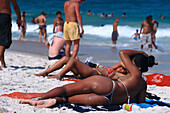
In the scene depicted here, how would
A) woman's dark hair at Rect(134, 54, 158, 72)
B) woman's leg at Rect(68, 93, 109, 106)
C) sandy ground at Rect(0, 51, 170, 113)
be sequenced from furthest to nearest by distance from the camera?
woman's dark hair at Rect(134, 54, 158, 72), woman's leg at Rect(68, 93, 109, 106), sandy ground at Rect(0, 51, 170, 113)

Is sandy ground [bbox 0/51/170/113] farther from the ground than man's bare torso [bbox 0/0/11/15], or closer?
closer

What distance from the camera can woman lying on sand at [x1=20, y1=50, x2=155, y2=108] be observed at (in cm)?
326

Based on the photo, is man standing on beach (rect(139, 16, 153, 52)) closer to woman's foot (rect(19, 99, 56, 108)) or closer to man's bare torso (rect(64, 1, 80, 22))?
man's bare torso (rect(64, 1, 80, 22))

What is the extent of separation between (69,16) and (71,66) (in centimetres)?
215

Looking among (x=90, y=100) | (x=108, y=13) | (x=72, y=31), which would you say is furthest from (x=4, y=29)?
(x=108, y=13)

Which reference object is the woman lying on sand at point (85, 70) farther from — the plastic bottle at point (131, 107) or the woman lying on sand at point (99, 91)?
the plastic bottle at point (131, 107)

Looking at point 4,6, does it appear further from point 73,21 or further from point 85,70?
point 85,70

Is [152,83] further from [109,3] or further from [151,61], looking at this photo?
[109,3]

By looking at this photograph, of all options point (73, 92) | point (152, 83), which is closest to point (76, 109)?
point (73, 92)

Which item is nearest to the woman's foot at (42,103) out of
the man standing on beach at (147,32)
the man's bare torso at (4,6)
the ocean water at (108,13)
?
the man's bare torso at (4,6)

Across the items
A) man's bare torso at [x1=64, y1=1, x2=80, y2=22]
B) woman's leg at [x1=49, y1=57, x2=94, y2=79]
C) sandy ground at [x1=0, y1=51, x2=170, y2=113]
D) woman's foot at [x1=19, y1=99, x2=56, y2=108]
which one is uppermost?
man's bare torso at [x1=64, y1=1, x2=80, y2=22]

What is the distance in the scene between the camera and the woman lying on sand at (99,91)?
326 centimetres

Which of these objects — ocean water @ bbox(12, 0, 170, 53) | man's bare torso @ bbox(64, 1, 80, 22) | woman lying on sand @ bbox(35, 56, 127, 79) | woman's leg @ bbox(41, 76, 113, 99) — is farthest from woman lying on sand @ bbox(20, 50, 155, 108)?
ocean water @ bbox(12, 0, 170, 53)

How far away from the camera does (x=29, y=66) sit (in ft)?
21.4
